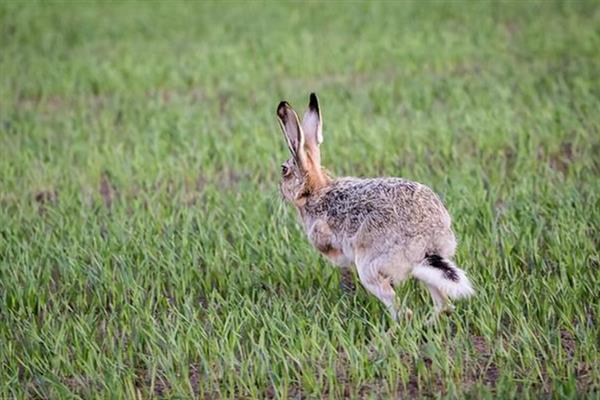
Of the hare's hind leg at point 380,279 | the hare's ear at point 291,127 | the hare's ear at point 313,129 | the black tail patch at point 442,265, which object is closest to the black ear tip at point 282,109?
the hare's ear at point 291,127

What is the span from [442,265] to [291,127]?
1.15 metres

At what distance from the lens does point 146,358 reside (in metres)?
4.73

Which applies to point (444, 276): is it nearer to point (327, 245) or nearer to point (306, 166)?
point (327, 245)

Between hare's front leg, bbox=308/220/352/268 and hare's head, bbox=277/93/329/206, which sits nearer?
hare's front leg, bbox=308/220/352/268

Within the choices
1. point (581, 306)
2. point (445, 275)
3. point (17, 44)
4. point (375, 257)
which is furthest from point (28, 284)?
point (17, 44)

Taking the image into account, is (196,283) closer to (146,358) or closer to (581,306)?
(146,358)

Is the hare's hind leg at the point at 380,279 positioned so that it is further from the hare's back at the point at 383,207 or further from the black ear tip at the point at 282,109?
the black ear tip at the point at 282,109

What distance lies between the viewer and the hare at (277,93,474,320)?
4.78 meters

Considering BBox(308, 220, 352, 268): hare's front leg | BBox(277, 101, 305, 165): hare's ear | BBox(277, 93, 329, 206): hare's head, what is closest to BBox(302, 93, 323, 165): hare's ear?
BBox(277, 93, 329, 206): hare's head

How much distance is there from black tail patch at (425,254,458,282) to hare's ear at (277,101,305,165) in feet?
3.17

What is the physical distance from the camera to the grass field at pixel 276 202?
458cm

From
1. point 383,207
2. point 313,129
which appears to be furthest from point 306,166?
point 383,207

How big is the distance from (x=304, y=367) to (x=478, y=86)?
6.55m

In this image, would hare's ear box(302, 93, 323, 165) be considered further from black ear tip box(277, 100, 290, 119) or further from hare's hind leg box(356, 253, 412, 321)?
hare's hind leg box(356, 253, 412, 321)
